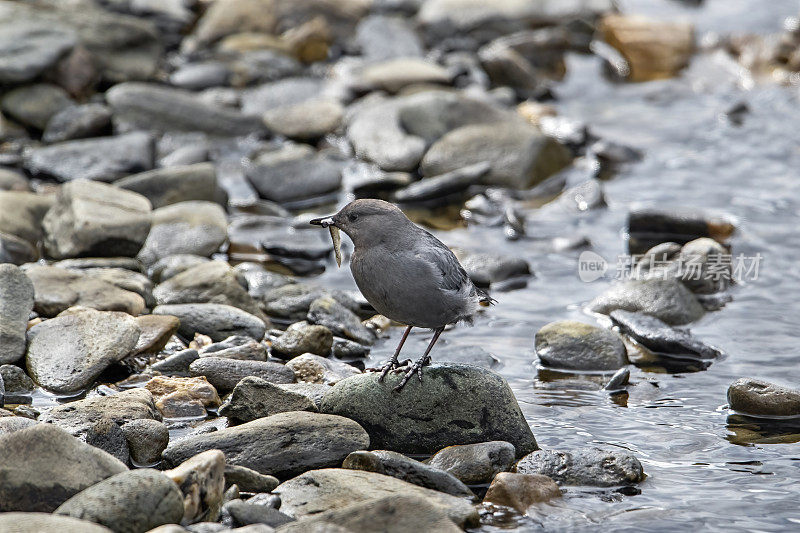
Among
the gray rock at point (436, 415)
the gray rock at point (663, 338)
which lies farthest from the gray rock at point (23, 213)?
the gray rock at point (663, 338)

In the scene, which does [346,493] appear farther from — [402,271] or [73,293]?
[73,293]

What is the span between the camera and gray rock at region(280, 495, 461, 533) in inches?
159

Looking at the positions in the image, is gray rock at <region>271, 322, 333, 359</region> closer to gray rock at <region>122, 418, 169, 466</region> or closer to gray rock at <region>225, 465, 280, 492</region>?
gray rock at <region>122, 418, 169, 466</region>

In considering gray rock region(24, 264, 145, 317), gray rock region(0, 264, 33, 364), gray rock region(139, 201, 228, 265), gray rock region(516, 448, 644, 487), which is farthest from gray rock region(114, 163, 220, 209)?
gray rock region(516, 448, 644, 487)

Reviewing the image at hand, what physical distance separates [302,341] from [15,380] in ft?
6.16

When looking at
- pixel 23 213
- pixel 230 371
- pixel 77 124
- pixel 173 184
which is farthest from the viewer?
pixel 77 124

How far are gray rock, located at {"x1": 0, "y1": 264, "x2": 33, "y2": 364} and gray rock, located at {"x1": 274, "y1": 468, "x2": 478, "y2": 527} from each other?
2.36m

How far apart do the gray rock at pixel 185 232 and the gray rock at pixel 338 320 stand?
1.69 m

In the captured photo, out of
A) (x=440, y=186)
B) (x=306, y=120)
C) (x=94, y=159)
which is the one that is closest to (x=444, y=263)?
(x=440, y=186)

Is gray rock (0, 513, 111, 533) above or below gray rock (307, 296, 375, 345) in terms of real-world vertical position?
above

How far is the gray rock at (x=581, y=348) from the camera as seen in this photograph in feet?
22.5

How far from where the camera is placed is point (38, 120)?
11328 mm

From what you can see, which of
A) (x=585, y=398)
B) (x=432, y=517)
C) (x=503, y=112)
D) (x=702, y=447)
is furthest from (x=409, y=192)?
(x=432, y=517)

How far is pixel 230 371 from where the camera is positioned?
6242mm
